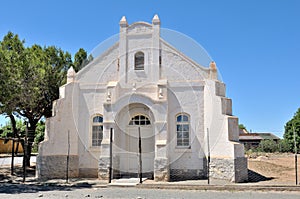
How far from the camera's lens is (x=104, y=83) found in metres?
19.8

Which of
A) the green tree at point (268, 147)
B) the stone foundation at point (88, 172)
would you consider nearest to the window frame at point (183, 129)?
the stone foundation at point (88, 172)

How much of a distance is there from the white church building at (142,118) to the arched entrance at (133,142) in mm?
57

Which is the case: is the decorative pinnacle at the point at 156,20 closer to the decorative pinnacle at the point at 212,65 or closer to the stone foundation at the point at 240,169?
the decorative pinnacle at the point at 212,65

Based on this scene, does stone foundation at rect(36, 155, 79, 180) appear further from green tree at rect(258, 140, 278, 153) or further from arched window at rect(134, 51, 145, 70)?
green tree at rect(258, 140, 278, 153)

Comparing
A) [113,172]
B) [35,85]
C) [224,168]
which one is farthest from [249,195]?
[35,85]

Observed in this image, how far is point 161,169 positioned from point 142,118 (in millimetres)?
3549

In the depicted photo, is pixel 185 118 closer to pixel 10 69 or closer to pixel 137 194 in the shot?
pixel 137 194

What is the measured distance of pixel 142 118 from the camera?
773 inches

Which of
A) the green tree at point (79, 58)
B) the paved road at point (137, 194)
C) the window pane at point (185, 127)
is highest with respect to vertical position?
the green tree at point (79, 58)

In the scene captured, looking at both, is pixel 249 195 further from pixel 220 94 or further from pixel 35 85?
pixel 35 85

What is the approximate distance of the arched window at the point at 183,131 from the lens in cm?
1866

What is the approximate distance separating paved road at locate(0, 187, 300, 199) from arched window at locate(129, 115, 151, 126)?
16.4 feet

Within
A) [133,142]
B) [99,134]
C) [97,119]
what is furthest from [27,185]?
[133,142]

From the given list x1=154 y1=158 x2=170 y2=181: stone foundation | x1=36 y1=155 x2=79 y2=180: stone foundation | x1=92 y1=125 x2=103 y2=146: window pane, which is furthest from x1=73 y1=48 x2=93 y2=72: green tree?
x1=154 y1=158 x2=170 y2=181: stone foundation
